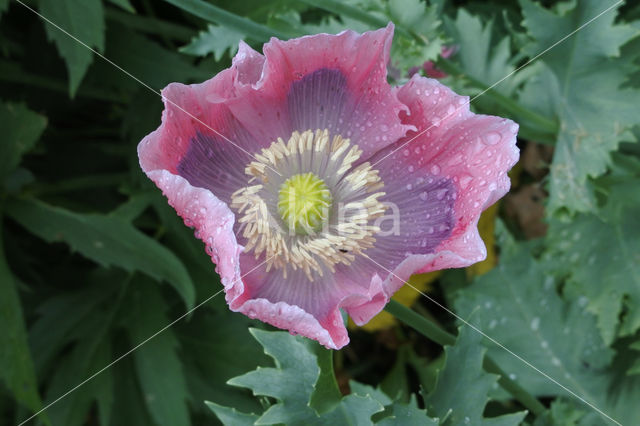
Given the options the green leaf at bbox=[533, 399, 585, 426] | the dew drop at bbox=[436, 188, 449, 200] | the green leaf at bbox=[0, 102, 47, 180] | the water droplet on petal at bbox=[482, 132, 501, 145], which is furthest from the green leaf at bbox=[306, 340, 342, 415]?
the green leaf at bbox=[0, 102, 47, 180]

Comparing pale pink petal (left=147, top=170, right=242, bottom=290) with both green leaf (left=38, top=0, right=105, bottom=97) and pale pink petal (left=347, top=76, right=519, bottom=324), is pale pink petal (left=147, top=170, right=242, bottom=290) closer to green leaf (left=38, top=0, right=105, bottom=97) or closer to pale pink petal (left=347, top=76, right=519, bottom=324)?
pale pink petal (left=347, top=76, right=519, bottom=324)

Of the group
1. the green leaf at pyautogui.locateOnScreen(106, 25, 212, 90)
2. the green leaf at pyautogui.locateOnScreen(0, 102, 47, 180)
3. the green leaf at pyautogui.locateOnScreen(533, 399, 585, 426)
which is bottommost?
the green leaf at pyautogui.locateOnScreen(533, 399, 585, 426)

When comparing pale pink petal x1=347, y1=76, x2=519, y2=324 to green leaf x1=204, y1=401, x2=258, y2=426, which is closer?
pale pink petal x1=347, y1=76, x2=519, y2=324

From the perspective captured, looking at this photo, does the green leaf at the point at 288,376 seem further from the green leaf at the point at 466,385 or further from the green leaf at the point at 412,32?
the green leaf at the point at 412,32

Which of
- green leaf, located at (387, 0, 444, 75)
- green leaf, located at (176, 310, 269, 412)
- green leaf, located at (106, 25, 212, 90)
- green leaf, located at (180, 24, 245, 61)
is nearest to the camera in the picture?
green leaf, located at (387, 0, 444, 75)

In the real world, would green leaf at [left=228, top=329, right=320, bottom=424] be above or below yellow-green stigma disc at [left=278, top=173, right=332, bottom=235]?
below

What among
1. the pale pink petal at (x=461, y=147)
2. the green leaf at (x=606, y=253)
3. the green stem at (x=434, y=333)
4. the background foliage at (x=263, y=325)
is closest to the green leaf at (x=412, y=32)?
the background foliage at (x=263, y=325)

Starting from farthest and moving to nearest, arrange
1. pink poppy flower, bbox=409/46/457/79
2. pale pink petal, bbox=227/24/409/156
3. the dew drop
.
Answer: pink poppy flower, bbox=409/46/457/79
the dew drop
pale pink petal, bbox=227/24/409/156

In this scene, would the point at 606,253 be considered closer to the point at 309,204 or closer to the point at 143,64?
the point at 309,204
